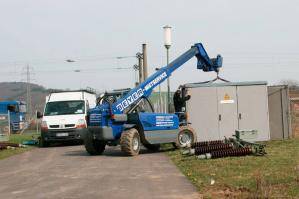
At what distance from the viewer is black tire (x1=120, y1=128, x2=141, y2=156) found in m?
17.7

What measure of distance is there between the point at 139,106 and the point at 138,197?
10.0 m

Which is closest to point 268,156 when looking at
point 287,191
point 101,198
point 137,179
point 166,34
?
point 137,179

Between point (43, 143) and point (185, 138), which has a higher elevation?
point (185, 138)

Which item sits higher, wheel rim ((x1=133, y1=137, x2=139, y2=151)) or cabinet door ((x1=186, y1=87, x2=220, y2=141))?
cabinet door ((x1=186, y1=87, x2=220, y2=141))

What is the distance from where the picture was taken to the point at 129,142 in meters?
17.7

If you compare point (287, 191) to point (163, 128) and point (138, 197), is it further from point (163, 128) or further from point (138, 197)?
point (163, 128)

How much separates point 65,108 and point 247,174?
15910mm

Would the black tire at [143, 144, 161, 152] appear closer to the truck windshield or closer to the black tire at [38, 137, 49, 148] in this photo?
the truck windshield

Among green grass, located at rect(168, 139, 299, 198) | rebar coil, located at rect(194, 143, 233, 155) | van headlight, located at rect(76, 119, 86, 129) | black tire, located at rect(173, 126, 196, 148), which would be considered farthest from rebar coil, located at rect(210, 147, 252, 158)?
van headlight, located at rect(76, 119, 86, 129)

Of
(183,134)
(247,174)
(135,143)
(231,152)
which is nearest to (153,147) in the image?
(183,134)

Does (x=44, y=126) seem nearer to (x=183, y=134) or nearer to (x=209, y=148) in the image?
(x=183, y=134)

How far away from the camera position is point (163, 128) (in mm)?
19359

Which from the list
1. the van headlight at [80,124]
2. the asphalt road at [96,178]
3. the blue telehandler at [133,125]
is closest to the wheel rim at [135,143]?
the blue telehandler at [133,125]

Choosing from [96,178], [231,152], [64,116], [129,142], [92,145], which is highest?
[64,116]
